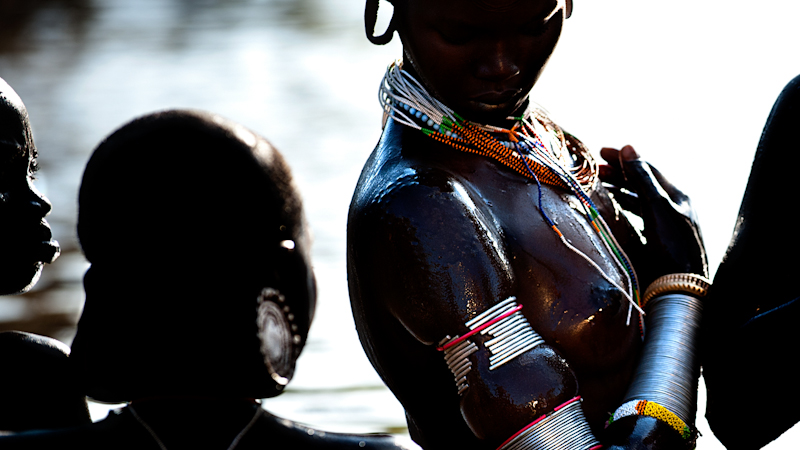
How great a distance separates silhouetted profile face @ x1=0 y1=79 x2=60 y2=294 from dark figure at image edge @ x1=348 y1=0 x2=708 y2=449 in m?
0.69

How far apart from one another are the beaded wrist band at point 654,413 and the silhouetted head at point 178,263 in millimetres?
841

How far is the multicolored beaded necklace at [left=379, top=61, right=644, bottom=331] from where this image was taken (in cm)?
268

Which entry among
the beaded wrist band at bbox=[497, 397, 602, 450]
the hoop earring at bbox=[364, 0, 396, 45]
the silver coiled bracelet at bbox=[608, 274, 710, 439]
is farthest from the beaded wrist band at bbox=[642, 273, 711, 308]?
the hoop earring at bbox=[364, 0, 396, 45]

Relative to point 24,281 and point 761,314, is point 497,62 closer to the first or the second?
point 761,314

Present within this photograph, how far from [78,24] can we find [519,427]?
494 inches

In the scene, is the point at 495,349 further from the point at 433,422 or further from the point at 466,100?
the point at 466,100

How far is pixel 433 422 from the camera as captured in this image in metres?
2.61

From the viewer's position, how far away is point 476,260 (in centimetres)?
244

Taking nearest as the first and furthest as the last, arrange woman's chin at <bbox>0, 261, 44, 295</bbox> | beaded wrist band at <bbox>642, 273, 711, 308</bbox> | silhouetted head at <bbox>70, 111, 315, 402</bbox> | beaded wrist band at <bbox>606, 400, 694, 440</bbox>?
1. silhouetted head at <bbox>70, 111, 315, 402</bbox>
2. beaded wrist band at <bbox>606, 400, 694, 440</bbox>
3. woman's chin at <bbox>0, 261, 44, 295</bbox>
4. beaded wrist band at <bbox>642, 273, 711, 308</bbox>

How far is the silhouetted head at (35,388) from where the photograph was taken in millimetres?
2488

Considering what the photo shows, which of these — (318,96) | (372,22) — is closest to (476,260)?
(372,22)

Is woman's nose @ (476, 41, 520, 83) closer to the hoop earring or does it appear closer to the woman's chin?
the hoop earring

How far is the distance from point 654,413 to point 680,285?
40cm

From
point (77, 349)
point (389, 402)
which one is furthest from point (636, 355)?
point (389, 402)
